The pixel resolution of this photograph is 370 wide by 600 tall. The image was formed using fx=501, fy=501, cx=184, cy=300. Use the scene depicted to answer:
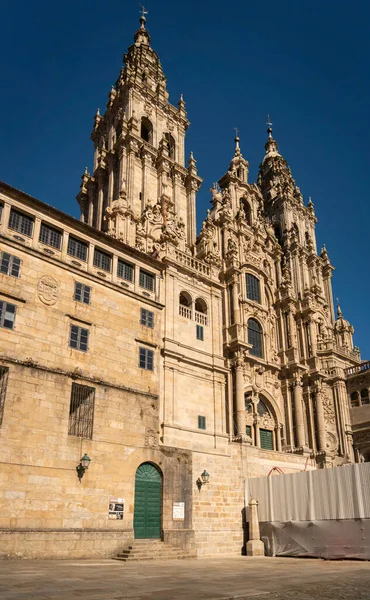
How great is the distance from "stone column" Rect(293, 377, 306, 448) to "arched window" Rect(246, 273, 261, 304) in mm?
8292

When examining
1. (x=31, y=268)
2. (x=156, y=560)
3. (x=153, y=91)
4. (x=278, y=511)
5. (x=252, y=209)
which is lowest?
(x=156, y=560)

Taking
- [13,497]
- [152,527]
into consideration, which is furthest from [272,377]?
[13,497]

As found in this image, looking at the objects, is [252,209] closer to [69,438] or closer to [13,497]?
[69,438]

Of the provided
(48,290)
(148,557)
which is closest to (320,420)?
(148,557)

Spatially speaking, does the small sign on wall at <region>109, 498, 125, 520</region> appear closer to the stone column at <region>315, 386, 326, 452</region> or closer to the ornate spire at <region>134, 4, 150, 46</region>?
the stone column at <region>315, 386, 326, 452</region>

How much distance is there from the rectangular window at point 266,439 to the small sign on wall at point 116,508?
66.2ft

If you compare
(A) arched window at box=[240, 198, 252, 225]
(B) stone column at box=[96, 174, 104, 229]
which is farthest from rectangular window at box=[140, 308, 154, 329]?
(A) arched window at box=[240, 198, 252, 225]

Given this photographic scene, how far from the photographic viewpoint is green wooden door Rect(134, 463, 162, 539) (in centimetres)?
2402

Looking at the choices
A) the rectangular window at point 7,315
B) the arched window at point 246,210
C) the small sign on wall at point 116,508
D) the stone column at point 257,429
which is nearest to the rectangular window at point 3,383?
the rectangular window at point 7,315

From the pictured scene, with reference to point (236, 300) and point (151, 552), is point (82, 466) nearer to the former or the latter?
point (151, 552)

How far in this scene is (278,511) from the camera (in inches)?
1118

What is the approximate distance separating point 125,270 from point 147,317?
3.03 metres

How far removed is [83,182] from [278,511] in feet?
126

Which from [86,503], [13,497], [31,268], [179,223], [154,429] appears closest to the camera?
[13,497]
